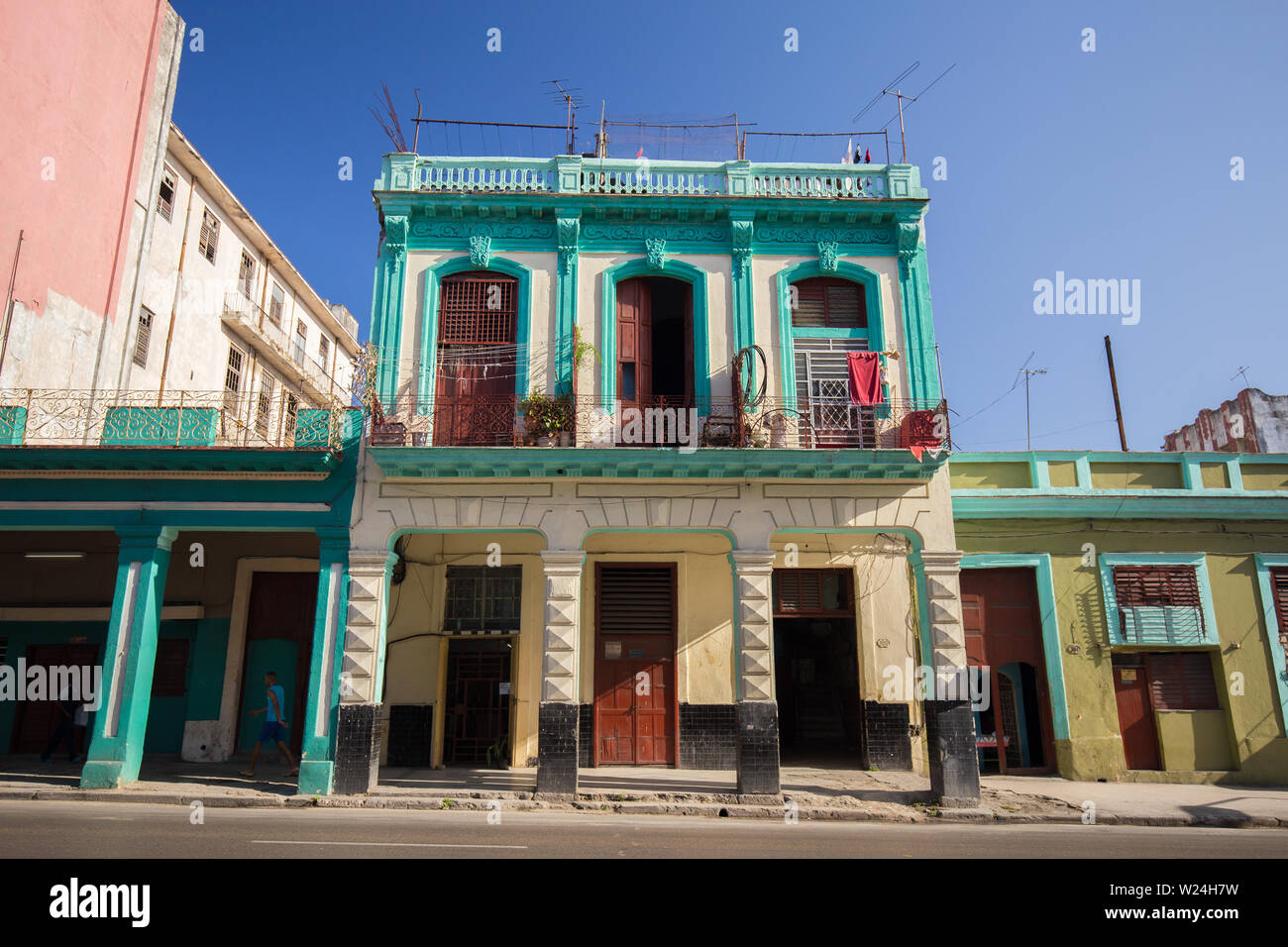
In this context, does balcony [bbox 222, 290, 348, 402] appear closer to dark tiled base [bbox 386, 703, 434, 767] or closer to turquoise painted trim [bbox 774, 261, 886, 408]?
dark tiled base [bbox 386, 703, 434, 767]

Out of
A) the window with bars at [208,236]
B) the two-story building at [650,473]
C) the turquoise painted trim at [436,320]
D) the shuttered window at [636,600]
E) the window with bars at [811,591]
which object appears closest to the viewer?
the two-story building at [650,473]

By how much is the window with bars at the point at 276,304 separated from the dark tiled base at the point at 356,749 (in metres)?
16.0

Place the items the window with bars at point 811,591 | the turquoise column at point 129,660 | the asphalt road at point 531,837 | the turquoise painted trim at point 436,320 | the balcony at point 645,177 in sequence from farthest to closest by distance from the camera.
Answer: the window with bars at point 811,591
the balcony at point 645,177
the turquoise painted trim at point 436,320
the turquoise column at point 129,660
the asphalt road at point 531,837

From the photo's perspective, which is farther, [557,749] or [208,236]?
[208,236]

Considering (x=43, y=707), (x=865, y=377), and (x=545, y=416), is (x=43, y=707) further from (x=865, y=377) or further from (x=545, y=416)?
(x=865, y=377)

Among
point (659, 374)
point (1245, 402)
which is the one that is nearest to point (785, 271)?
point (659, 374)

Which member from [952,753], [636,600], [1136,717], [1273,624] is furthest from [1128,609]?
[636,600]

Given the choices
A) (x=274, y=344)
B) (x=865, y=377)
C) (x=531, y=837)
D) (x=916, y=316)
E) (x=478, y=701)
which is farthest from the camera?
(x=274, y=344)

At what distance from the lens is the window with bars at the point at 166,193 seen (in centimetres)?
1912

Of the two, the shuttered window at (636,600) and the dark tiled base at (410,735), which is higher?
the shuttered window at (636,600)

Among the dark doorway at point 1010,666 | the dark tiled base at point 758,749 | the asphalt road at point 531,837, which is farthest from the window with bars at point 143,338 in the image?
the dark doorway at point 1010,666

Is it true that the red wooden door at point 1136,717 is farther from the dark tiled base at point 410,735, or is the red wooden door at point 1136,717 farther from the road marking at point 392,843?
the dark tiled base at point 410,735

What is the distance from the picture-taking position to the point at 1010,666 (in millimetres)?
14586

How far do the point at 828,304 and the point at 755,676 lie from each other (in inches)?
256
